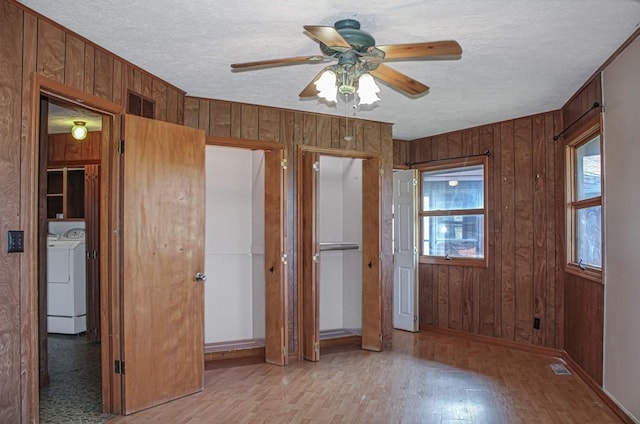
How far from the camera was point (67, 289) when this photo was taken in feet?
19.2

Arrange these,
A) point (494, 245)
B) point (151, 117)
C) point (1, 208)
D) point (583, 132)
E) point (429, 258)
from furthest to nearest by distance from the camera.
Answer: point (429, 258), point (494, 245), point (583, 132), point (151, 117), point (1, 208)

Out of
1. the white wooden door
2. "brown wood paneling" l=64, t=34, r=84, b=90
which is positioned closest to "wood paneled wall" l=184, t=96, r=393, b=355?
the white wooden door

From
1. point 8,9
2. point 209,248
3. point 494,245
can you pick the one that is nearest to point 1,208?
point 8,9

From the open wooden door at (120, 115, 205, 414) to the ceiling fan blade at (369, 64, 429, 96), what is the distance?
175 centimetres

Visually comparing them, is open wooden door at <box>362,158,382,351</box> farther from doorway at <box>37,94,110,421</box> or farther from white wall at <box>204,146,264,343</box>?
doorway at <box>37,94,110,421</box>

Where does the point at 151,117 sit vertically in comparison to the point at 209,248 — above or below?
above

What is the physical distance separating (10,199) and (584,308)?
429cm

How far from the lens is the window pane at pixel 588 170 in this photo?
4047 mm

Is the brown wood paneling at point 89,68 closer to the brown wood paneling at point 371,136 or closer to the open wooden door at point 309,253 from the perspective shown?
the open wooden door at point 309,253

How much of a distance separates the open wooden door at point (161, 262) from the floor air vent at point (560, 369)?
10.3 feet

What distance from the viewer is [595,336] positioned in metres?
3.91

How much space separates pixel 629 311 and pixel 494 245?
234 centimetres

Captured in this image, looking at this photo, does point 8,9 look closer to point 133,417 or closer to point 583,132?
point 133,417

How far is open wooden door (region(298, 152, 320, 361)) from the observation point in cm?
479
